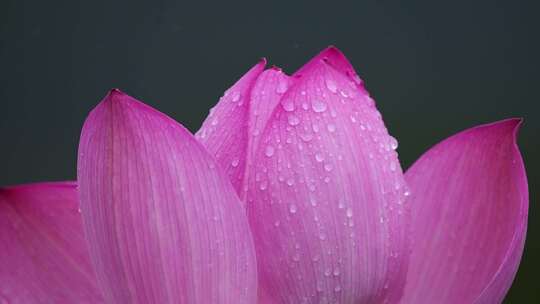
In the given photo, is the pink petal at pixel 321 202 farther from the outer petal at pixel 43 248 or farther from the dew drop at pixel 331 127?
the outer petal at pixel 43 248

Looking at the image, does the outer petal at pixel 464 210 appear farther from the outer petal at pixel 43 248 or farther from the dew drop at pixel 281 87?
the outer petal at pixel 43 248

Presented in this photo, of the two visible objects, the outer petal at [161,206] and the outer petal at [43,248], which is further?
the outer petal at [43,248]

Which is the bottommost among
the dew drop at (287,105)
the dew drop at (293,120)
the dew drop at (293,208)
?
the dew drop at (293,208)

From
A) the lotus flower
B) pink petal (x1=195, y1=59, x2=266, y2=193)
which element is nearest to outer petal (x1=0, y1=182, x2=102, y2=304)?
the lotus flower

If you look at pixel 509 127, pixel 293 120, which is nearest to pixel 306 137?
pixel 293 120

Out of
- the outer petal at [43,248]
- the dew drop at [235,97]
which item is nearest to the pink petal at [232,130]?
the dew drop at [235,97]

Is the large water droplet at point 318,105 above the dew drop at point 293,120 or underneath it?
above

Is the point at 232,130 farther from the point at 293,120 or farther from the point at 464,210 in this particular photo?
the point at 464,210

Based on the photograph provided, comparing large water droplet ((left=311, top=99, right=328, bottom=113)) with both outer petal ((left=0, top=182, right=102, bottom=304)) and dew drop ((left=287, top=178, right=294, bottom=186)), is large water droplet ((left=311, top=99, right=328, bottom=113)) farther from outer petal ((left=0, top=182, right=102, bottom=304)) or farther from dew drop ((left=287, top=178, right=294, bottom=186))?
outer petal ((left=0, top=182, right=102, bottom=304))
